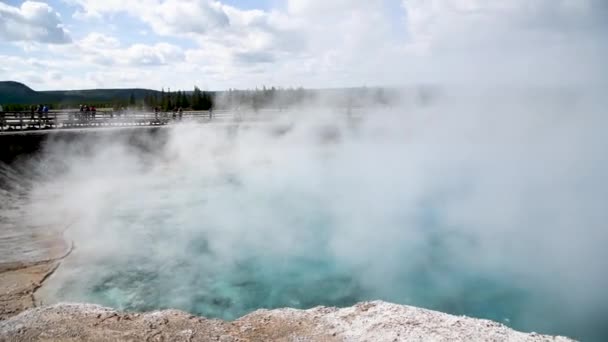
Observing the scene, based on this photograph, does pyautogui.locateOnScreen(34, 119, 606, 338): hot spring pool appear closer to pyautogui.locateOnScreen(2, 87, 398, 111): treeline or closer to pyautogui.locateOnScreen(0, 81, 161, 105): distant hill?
pyautogui.locateOnScreen(2, 87, 398, 111): treeline

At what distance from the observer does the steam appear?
23.4 feet

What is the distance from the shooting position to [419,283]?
294 inches

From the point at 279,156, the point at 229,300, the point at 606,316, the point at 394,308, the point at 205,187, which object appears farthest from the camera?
the point at 279,156

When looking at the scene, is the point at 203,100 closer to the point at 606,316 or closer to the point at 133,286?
the point at 133,286

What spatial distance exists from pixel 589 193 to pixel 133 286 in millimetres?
10828

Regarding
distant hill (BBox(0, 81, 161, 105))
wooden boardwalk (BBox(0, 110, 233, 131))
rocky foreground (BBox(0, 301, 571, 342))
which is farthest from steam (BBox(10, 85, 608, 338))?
distant hill (BBox(0, 81, 161, 105))

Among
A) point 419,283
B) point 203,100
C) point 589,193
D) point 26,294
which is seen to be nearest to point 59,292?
point 26,294

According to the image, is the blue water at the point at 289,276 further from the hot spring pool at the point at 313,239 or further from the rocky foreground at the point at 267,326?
the rocky foreground at the point at 267,326

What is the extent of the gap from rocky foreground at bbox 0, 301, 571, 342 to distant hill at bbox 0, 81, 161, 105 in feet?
200

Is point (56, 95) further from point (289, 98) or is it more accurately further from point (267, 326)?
point (267, 326)

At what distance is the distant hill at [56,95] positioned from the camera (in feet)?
220

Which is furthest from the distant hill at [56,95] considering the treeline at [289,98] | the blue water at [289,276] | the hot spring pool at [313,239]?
the blue water at [289,276]

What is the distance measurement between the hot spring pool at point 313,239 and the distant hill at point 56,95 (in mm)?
52383

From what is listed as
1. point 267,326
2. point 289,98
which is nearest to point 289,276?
point 267,326
